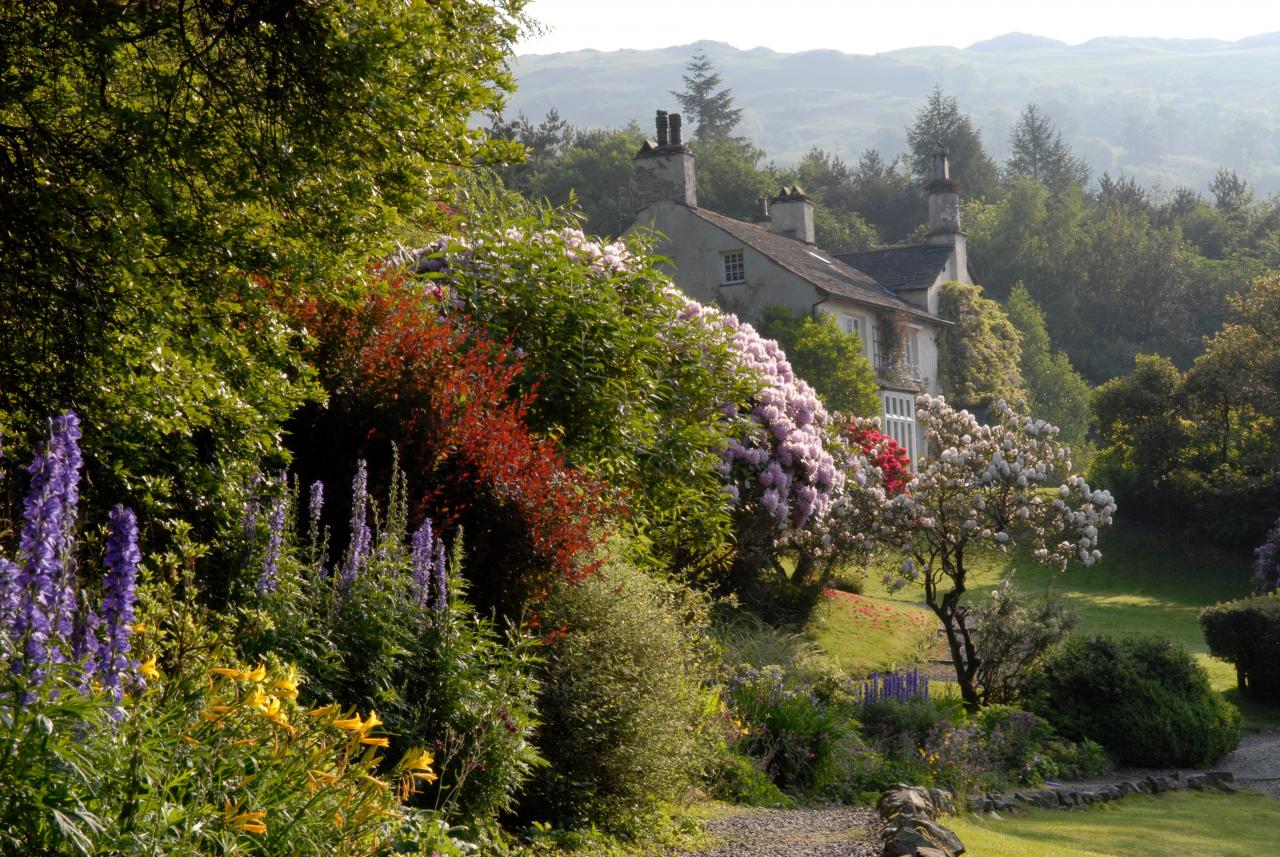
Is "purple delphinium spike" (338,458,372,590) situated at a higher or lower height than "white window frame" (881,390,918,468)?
higher

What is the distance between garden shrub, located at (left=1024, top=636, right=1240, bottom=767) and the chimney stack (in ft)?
81.8

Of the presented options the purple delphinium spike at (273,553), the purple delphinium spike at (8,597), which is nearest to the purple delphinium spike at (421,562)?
the purple delphinium spike at (273,553)

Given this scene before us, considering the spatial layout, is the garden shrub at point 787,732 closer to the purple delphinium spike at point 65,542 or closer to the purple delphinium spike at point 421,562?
the purple delphinium spike at point 421,562

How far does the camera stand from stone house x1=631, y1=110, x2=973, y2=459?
39312 mm

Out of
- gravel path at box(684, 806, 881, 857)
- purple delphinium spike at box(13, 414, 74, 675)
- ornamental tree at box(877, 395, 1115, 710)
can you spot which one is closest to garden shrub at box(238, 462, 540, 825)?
gravel path at box(684, 806, 881, 857)

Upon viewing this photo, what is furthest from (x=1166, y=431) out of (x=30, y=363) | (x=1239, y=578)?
(x=30, y=363)

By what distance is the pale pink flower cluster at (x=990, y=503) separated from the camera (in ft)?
58.5

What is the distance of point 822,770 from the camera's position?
461 inches

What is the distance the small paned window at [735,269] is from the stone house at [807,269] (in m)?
0.03

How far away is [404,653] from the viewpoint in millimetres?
6918

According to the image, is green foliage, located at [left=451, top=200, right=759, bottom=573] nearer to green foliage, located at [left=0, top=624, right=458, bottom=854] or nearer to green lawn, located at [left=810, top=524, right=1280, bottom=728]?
green foliage, located at [left=0, top=624, right=458, bottom=854]

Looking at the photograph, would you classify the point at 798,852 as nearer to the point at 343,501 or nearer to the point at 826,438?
the point at 343,501

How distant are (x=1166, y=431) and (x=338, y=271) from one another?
1356 inches

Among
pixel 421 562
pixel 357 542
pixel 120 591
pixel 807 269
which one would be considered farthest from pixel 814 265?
pixel 120 591
